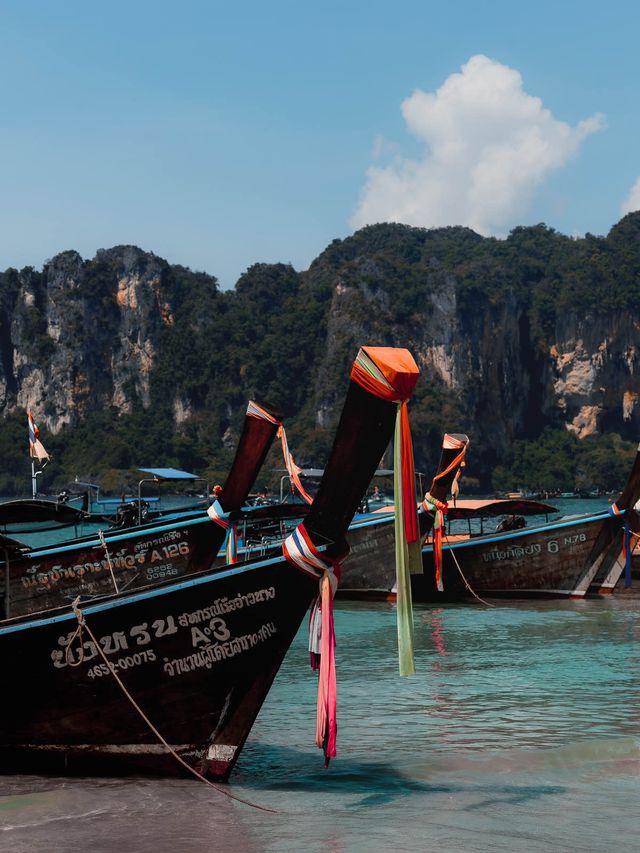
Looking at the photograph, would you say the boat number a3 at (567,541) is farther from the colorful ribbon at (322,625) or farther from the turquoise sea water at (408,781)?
the colorful ribbon at (322,625)

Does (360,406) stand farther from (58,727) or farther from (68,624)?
(58,727)

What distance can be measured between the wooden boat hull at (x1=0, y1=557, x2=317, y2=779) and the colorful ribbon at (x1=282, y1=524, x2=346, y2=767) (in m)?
0.15

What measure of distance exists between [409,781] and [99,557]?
688 centimetres

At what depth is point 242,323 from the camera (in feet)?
405

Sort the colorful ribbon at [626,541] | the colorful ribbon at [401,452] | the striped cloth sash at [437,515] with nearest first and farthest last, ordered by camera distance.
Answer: the colorful ribbon at [401,452] → the striped cloth sash at [437,515] → the colorful ribbon at [626,541]

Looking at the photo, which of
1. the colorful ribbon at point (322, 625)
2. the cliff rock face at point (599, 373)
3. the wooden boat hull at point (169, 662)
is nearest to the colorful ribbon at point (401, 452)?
the colorful ribbon at point (322, 625)

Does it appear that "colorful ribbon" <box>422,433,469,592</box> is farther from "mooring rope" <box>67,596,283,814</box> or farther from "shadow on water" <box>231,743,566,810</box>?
"mooring rope" <box>67,596,283,814</box>

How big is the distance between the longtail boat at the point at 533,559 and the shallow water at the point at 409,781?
6527mm

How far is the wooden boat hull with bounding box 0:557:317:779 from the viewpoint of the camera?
7.34 m

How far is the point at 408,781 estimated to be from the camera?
8000 millimetres

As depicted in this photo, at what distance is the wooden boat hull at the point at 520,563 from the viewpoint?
19.9 metres

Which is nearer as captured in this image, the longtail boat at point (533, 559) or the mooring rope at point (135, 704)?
the mooring rope at point (135, 704)

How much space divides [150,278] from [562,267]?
47.3 metres

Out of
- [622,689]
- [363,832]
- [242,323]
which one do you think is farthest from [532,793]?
[242,323]
